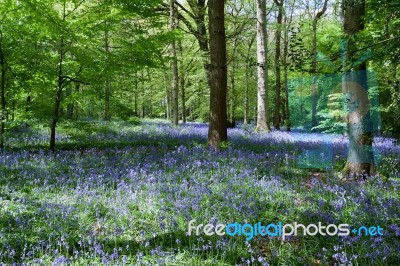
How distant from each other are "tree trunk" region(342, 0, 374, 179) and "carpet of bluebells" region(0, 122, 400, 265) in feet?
1.21

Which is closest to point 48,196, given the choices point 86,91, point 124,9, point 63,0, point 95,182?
point 95,182

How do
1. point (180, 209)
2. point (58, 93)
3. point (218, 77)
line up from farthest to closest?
point (58, 93), point (218, 77), point (180, 209)

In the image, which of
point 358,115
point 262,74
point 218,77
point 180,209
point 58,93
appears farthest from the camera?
point 262,74

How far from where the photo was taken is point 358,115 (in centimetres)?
618

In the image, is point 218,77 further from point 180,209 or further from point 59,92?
point 180,209

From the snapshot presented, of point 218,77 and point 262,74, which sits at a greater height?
point 262,74

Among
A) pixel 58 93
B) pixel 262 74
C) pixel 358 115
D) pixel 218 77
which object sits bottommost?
pixel 358 115

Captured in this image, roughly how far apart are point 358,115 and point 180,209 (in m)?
3.98

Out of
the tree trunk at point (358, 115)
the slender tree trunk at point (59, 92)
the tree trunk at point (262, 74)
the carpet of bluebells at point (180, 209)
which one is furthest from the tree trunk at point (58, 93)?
the tree trunk at point (262, 74)

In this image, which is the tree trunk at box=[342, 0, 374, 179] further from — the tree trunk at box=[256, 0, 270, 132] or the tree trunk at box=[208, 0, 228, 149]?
the tree trunk at box=[256, 0, 270, 132]

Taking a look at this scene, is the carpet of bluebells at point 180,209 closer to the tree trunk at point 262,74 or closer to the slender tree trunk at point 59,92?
the slender tree trunk at point 59,92

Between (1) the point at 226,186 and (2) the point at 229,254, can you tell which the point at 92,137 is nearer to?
(1) the point at 226,186

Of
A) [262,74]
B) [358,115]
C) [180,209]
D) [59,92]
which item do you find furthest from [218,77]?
[262,74]

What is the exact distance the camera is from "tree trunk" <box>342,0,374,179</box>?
19.7ft
